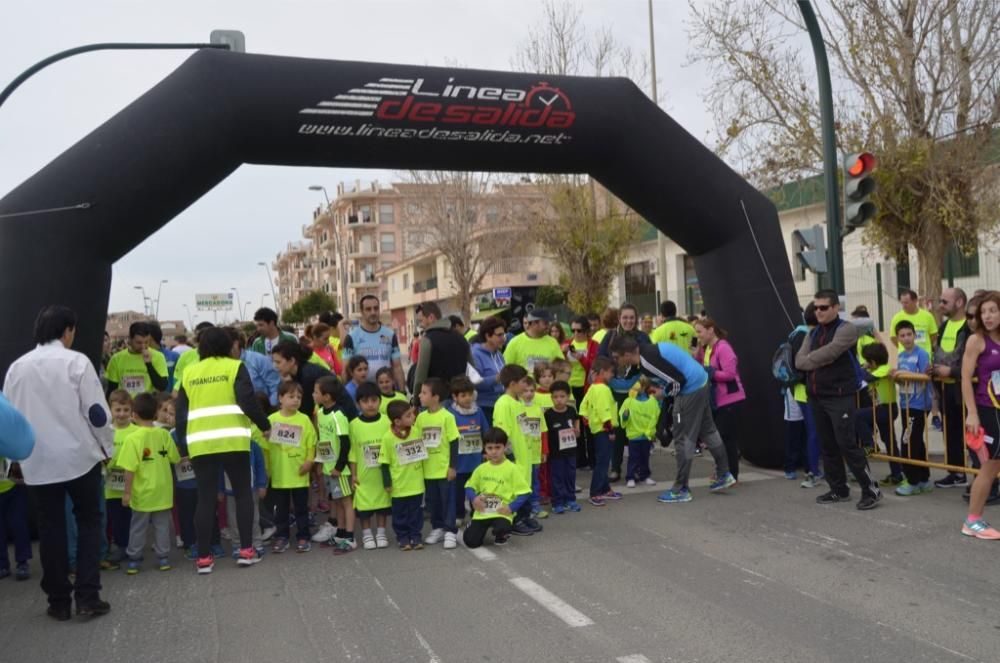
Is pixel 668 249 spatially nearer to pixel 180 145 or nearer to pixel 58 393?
pixel 180 145

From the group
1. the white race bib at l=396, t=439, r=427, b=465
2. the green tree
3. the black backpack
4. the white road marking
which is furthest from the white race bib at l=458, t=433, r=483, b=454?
the green tree

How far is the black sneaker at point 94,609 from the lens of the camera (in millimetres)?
5512

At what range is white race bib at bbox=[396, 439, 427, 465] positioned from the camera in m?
7.01

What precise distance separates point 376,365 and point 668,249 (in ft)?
85.2

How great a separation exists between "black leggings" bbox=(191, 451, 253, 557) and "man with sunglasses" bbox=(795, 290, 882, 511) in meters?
4.99

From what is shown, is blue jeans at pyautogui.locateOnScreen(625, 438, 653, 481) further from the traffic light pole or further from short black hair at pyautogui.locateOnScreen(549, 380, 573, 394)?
the traffic light pole

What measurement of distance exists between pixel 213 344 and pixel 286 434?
0.96m

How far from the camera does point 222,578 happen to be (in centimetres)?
640

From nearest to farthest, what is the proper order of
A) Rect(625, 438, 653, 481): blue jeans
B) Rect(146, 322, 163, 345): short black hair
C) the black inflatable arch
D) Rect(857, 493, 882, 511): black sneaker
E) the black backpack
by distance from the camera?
the black inflatable arch
Rect(857, 493, 882, 511): black sneaker
the black backpack
Rect(146, 322, 163, 345): short black hair
Rect(625, 438, 653, 481): blue jeans

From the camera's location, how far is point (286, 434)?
23.2 feet

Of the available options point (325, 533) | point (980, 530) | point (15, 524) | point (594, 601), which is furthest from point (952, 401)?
point (15, 524)

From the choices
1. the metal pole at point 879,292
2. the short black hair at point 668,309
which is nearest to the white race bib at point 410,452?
the short black hair at point 668,309

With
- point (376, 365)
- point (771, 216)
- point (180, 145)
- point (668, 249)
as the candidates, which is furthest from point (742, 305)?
point (668, 249)

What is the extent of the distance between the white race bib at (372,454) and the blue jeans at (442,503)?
477 mm
